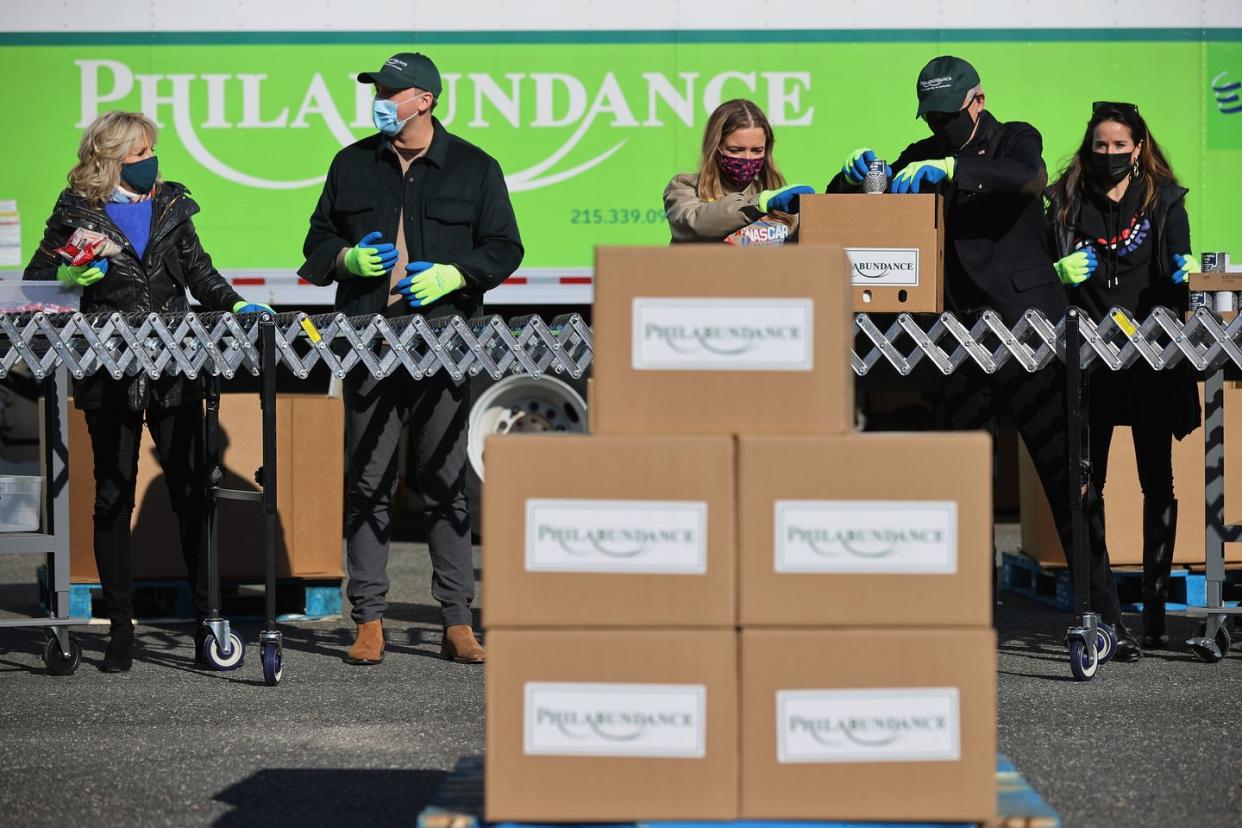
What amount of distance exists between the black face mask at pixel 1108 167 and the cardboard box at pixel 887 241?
88 centimetres

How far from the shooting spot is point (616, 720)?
2.83m

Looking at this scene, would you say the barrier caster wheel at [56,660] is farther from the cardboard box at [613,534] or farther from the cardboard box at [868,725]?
the cardboard box at [868,725]

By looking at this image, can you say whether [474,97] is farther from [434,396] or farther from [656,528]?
[656,528]

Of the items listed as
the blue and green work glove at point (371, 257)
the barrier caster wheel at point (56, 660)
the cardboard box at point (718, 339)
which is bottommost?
the barrier caster wheel at point (56, 660)

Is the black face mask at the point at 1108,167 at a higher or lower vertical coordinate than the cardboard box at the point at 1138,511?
higher

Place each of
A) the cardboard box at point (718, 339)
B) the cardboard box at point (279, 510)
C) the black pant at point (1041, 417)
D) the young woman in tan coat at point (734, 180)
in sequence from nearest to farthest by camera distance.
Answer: the cardboard box at point (718, 339) → the young woman in tan coat at point (734, 180) → the black pant at point (1041, 417) → the cardboard box at point (279, 510)

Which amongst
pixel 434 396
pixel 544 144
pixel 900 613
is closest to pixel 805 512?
pixel 900 613

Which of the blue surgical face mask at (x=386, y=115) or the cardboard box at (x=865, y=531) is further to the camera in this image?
the blue surgical face mask at (x=386, y=115)

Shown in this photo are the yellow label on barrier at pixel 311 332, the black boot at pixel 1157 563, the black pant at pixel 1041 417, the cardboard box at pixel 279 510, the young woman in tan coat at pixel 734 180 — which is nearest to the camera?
the yellow label on barrier at pixel 311 332

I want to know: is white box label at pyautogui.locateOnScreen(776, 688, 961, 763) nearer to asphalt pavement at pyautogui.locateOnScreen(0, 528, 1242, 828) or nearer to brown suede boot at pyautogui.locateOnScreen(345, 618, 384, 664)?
asphalt pavement at pyautogui.locateOnScreen(0, 528, 1242, 828)

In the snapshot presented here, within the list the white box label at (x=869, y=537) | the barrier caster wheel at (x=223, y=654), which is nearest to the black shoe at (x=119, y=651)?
the barrier caster wheel at (x=223, y=654)

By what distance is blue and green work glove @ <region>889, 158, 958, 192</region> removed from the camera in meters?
5.15

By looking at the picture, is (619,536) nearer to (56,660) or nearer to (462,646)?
(462,646)

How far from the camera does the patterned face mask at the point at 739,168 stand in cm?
555
